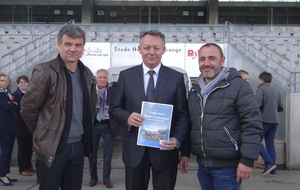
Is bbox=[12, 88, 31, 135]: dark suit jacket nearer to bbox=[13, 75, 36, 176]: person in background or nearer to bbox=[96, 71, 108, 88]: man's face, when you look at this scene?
bbox=[13, 75, 36, 176]: person in background

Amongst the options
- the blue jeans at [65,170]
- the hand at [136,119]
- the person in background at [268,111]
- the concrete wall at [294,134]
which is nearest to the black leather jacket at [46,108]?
the blue jeans at [65,170]

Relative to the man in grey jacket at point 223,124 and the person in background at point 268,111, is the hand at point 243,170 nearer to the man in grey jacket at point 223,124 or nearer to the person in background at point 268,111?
the man in grey jacket at point 223,124

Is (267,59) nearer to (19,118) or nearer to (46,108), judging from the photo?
(19,118)

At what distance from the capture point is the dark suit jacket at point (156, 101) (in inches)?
124

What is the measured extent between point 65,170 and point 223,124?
55.9 inches

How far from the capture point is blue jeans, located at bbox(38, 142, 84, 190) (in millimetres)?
3043

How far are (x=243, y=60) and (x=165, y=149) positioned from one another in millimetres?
10051

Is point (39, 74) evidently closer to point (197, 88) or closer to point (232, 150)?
point (197, 88)

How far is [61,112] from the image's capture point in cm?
300

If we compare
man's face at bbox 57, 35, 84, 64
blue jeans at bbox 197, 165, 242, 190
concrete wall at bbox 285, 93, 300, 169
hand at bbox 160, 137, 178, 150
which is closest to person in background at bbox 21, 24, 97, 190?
man's face at bbox 57, 35, 84, 64

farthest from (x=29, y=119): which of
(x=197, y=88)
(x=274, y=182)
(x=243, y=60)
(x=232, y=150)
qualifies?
(x=243, y=60)

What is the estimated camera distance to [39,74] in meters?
2.98

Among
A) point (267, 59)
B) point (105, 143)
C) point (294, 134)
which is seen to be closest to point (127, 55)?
point (267, 59)

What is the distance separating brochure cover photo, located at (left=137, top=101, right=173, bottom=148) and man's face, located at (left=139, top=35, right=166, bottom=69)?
0.40 metres
